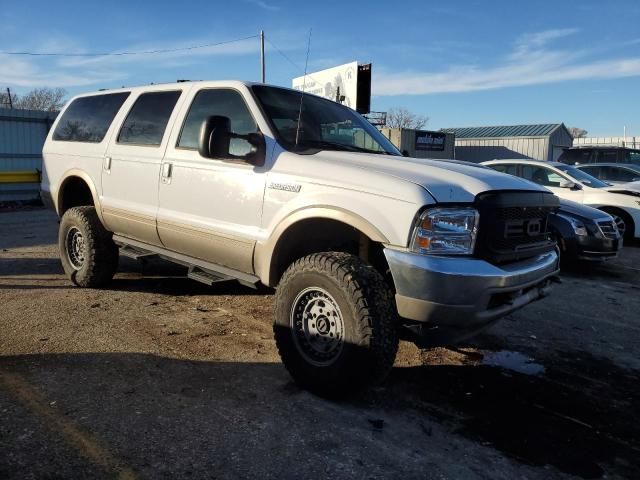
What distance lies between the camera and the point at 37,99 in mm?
52844

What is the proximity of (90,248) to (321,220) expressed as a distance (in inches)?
121

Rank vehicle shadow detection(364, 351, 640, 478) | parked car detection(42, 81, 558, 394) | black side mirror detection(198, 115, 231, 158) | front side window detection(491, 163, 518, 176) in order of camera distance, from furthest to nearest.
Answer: front side window detection(491, 163, 518, 176) < black side mirror detection(198, 115, 231, 158) < parked car detection(42, 81, 558, 394) < vehicle shadow detection(364, 351, 640, 478)

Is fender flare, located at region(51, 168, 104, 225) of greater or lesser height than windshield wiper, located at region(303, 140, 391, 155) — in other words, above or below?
below

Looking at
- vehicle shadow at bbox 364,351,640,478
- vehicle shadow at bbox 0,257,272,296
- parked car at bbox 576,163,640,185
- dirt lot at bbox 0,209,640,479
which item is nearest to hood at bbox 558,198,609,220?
dirt lot at bbox 0,209,640,479

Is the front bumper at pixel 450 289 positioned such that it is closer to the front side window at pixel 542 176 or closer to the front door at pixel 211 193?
the front door at pixel 211 193

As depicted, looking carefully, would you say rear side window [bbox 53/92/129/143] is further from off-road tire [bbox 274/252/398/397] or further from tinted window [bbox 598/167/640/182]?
tinted window [bbox 598/167/640/182]

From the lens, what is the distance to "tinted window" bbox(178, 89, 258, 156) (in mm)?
3949

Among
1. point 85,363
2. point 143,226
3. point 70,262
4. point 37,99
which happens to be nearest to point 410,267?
point 85,363

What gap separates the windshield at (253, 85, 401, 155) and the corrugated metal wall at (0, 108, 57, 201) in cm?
1347

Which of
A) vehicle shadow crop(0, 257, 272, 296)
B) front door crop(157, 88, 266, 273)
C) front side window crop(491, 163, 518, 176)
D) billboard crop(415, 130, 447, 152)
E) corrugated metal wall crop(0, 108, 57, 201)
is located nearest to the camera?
front door crop(157, 88, 266, 273)

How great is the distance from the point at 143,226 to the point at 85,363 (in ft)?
4.80

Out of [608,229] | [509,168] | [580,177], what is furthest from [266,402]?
[580,177]

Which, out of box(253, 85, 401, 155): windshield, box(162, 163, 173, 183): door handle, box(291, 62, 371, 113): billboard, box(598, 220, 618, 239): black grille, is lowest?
box(598, 220, 618, 239): black grille

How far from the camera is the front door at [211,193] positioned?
382 cm
